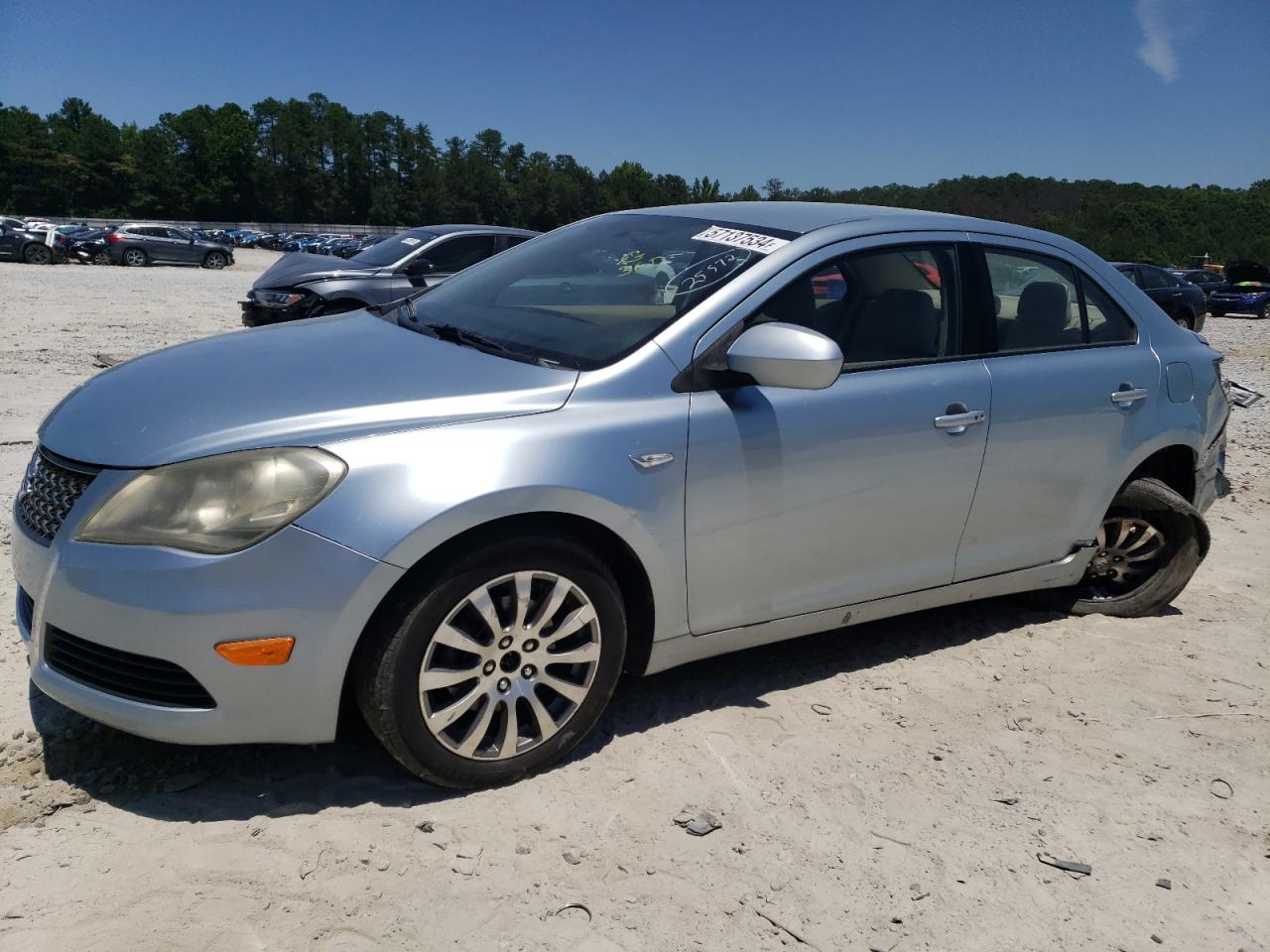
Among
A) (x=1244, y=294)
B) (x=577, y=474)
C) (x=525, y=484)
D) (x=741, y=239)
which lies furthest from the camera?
(x=1244, y=294)

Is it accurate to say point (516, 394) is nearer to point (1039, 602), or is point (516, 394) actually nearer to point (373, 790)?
point (373, 790)

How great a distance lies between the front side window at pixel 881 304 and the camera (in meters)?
3.45

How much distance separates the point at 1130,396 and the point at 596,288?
226 centimetres

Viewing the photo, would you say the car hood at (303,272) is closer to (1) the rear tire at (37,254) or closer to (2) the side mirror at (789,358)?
(2) the side mirror at (789,358)

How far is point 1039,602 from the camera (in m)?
4.75

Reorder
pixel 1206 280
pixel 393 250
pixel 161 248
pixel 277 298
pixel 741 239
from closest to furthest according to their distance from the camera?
pixel 741 239 → pixel 277 298 → pixel 393 250 → pixel 1206 280 → pixel 161 248

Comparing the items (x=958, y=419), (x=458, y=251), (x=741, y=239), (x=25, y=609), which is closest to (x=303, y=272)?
(x=458, y=251)

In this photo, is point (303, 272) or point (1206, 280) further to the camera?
point (1206, 280)

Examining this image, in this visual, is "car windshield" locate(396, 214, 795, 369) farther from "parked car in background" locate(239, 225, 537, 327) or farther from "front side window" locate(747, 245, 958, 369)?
"parked car in background" locate(239, 225, 537, 327)

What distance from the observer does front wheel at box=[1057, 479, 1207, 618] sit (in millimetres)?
4422

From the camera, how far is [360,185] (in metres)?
127

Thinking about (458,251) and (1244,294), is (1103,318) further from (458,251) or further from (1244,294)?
(1244,294)

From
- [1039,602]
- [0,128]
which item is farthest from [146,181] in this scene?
[1039,602]

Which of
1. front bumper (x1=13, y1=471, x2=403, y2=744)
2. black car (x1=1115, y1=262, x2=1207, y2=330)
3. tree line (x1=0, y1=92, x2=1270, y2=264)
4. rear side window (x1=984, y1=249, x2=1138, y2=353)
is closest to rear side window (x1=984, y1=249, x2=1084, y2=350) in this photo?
rear side window (x1=984, y1=249, x2=1138, y2=353)
